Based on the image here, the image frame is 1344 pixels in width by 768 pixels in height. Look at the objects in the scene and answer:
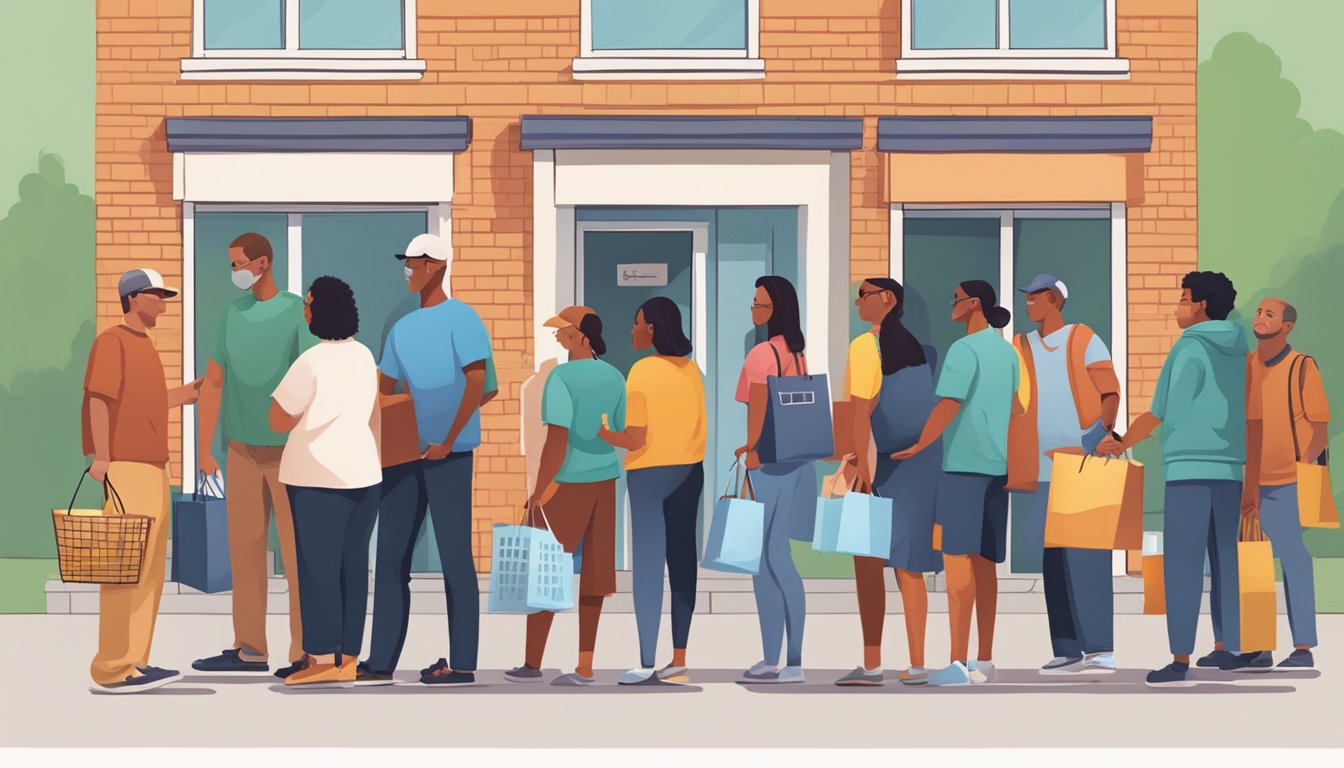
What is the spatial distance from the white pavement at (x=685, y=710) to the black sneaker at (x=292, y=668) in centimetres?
5

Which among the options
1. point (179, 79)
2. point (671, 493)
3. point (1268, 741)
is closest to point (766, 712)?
point (671, 493)

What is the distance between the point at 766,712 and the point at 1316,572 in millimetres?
6371

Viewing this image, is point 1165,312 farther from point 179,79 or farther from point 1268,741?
point 179,79

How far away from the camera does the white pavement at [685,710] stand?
8.88 m

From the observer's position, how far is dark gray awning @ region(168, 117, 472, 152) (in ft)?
46.3

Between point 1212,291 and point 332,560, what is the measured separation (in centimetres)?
A: 462

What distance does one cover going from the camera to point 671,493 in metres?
10.3

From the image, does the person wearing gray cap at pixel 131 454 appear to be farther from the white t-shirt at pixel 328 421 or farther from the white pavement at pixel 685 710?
the white t-shirt at pixel 328 421

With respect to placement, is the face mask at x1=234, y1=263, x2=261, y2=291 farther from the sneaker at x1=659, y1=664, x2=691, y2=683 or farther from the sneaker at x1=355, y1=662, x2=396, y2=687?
the sneaker at x1=659, y1=664, x2=691, y2=683

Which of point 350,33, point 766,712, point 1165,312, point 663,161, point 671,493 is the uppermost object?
point 350,33

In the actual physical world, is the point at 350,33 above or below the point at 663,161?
above

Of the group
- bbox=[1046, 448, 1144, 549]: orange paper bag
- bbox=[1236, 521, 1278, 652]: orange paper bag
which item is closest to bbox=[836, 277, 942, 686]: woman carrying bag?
bbox=[1046, 448, 1144, 549]: orange paper bag

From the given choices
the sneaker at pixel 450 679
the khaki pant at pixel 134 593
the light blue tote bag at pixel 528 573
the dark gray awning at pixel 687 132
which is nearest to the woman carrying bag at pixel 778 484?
the light blue tote bag at pixel 528 573

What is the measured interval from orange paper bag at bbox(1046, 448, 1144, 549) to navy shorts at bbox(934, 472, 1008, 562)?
0.40m
